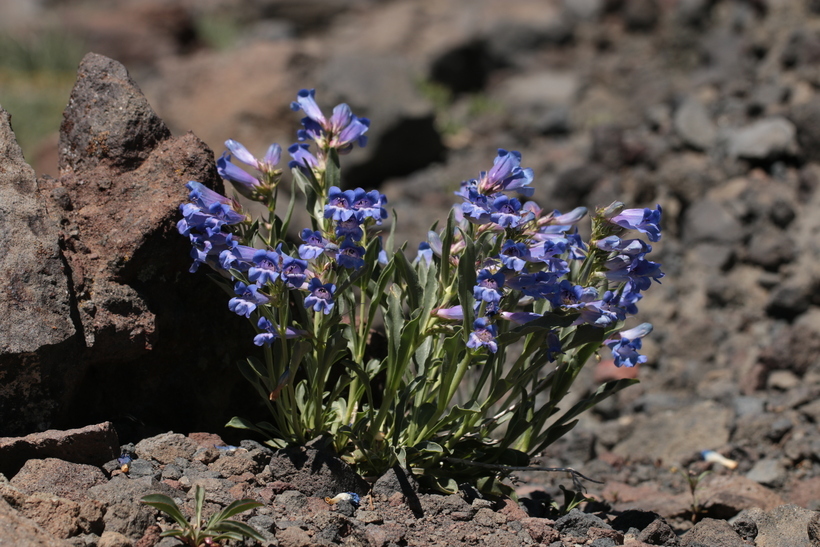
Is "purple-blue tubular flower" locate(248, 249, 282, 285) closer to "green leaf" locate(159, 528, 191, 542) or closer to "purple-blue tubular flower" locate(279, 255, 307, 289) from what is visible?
"purple-blue tubular flower" locate(279, 255, 307, 289)

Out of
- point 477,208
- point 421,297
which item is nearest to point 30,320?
point 421,297

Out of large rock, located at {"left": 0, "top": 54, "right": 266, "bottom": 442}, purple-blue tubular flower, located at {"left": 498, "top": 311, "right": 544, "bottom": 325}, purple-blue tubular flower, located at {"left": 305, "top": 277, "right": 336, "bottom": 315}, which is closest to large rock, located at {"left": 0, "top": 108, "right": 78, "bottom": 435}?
large rock, located at {"left": 0, "top": 54, "right": 266, "bottom": 442}

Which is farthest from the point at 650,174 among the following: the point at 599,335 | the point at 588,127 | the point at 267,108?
the point at 599,335

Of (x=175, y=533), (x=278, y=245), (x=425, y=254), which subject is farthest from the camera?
(x=425, y=254)

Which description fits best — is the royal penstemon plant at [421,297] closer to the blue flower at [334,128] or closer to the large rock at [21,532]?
the blue flower at [334,128]

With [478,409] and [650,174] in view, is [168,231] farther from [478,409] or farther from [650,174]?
[650,174]

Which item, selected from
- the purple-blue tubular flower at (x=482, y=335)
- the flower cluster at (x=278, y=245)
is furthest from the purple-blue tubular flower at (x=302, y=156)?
the purple-blue tubular flower at (x=482, y=335)

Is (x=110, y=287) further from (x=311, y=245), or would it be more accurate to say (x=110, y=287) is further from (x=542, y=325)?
(x=542, y=325)
